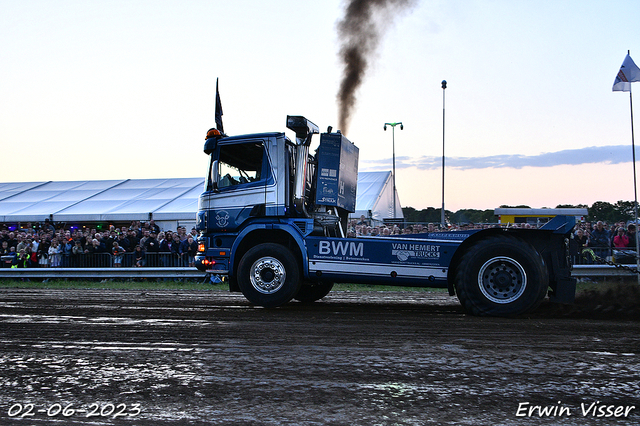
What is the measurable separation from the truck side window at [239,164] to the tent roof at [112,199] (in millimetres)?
13486

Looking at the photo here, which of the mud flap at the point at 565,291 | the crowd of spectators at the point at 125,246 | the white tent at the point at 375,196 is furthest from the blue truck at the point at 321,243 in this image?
the white tent at the point at 375,196

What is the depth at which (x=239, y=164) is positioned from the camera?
9.70 meters

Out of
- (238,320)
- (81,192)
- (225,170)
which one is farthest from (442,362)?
(81,192)

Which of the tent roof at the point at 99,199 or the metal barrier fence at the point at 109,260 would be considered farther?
the tent roof at the point at 99,199

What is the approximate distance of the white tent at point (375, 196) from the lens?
27609 millimetres

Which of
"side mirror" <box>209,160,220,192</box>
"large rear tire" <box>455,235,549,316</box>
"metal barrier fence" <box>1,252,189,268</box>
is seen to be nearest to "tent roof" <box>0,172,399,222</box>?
"metal barrier fence" <box>1,252,189,268</box>

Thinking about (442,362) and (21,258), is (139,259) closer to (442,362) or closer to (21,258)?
(21,258)

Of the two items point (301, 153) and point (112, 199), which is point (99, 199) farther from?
point (301, 153)

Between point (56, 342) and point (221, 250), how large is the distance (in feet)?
12.7

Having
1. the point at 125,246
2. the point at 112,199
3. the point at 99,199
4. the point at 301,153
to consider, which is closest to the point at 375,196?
the point at 112,199

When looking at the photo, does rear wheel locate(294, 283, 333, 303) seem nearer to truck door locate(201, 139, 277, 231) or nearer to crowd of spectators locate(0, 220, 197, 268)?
truck door locate(201, 139, 277, 231)

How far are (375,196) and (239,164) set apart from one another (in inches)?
770

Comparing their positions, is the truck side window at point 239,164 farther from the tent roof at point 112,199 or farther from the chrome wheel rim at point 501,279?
the tent roof at point 112,199

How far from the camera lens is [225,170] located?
9.76m
